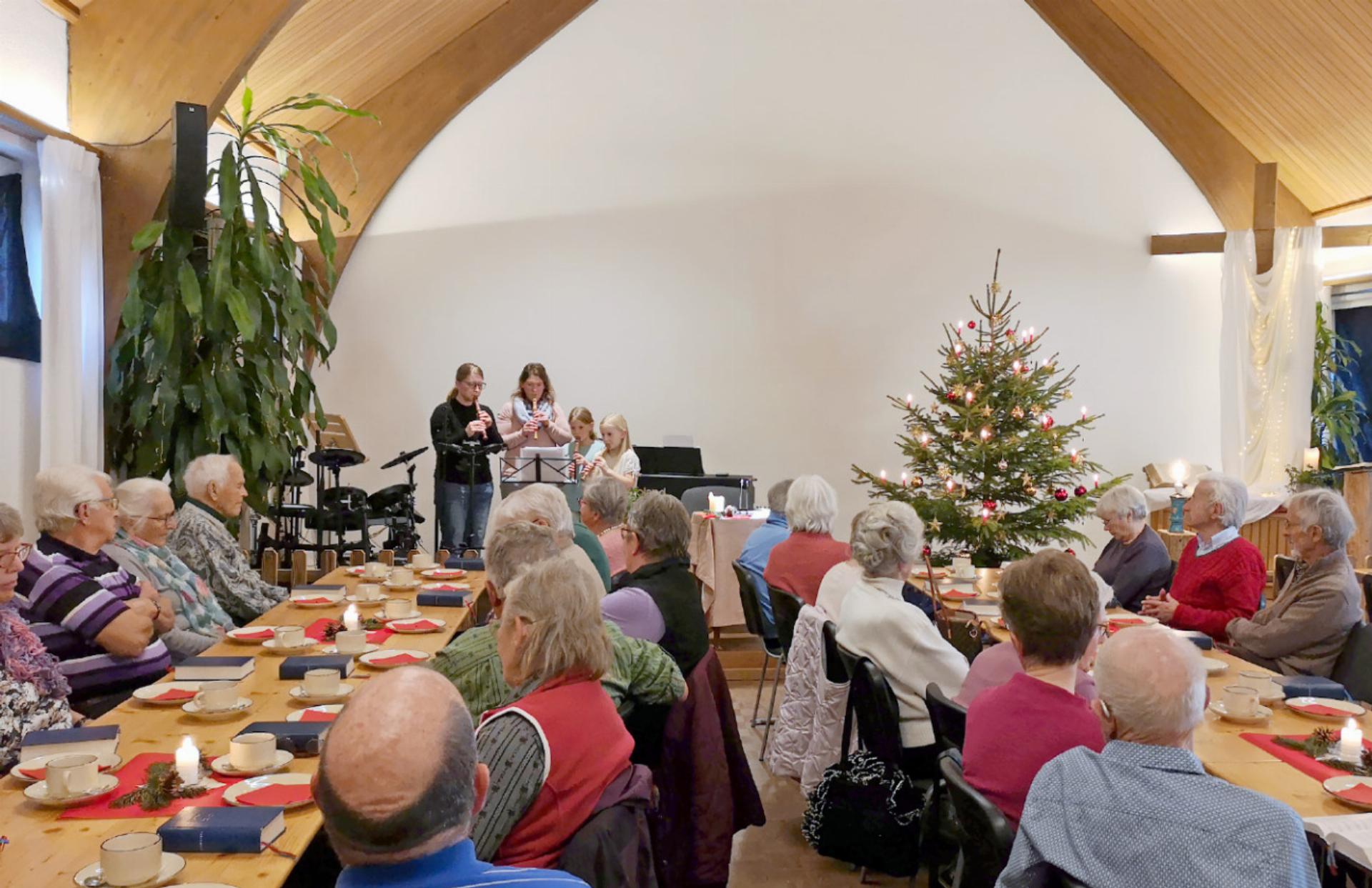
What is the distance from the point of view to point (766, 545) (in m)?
5.38

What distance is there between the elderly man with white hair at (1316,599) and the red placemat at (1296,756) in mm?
1193

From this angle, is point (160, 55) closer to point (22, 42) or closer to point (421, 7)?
point (22, 42)

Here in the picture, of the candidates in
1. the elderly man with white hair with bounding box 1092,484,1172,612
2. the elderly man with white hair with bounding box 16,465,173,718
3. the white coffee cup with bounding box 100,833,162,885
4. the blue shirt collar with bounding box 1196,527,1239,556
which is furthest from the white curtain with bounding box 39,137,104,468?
the blue shirt collar with bounding box 1196,527,1239,556

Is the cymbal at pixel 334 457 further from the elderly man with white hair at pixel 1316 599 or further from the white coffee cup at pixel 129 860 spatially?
the white coffee cup at pixel 129 860

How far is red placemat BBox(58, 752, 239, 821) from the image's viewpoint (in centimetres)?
194

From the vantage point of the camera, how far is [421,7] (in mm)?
8422

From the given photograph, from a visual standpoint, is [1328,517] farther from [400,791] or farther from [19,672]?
[19,672]

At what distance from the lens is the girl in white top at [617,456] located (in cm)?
768

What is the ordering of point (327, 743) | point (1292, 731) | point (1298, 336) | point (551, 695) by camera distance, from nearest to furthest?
point (327, 743) → point (551, 695) → point (1292, 731) → point (1298, 336)

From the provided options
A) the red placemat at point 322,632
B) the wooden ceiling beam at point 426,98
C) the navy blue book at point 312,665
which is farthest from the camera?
the wooden ceiling beam at point 426,98

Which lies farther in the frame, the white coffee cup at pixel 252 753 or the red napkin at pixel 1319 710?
the red napkin at pixel 1319 710

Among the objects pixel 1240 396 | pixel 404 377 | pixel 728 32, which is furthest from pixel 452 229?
pixel 1240 396

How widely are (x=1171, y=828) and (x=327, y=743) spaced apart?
1.22 meters

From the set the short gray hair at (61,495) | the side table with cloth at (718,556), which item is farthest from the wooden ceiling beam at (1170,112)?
the short gray hair at (61,495)
